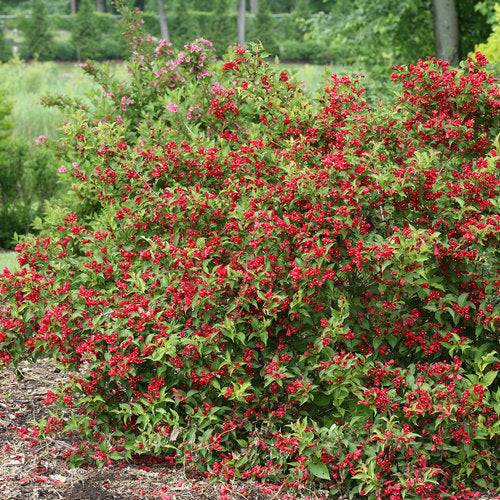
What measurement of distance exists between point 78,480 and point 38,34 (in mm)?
31194

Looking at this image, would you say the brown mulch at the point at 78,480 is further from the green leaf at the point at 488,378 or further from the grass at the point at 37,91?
the grass at the point at 37,91

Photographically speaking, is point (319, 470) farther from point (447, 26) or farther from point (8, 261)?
point (447, 26)

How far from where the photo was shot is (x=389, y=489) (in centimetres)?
297

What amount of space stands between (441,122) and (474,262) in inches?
29.4

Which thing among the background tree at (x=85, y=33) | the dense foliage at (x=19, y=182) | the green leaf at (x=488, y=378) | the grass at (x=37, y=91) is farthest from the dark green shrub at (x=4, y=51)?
the green leaf at (x=488, y=378)

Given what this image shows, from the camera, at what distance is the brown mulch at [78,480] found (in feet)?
10.3

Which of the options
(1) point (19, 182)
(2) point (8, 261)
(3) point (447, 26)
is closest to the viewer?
(2) point (8, 261)

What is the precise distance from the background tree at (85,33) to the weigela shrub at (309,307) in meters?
29.6

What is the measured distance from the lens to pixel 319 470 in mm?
3121

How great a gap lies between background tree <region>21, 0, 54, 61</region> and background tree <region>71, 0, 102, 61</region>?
121cm

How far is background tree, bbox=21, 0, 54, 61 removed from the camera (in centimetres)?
3083

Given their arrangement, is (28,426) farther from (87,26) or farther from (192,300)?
(87,26)

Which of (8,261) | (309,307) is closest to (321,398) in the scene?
(309,307)

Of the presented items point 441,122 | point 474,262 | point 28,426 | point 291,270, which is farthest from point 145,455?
point 441,122
